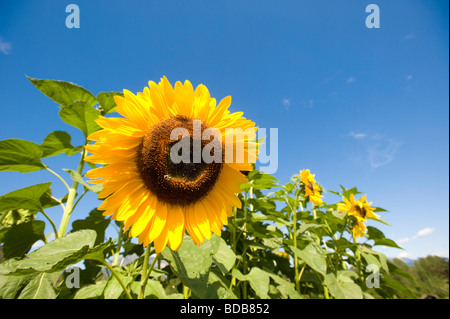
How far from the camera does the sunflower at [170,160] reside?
123 centimetres

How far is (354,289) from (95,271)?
2236 mm

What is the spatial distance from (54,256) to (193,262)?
618 mm

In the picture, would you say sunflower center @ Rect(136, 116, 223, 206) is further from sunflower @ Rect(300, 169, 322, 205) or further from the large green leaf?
the large green leaf

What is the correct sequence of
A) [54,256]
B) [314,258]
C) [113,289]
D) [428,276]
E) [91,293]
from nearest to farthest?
[54,256] < [113,289] < [91,293] < [314,258] < [428,276]

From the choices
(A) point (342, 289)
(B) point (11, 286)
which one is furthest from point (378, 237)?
(B) point (11, 286)

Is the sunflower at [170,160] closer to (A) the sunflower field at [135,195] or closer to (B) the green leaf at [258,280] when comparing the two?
(A) the sunflower field at [135,195]

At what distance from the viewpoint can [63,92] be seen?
1.66 meters

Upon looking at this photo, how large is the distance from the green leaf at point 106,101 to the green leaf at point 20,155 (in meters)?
0.47

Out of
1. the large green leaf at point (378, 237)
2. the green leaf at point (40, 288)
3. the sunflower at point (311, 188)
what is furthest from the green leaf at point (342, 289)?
the green leaf at point (40, 288)

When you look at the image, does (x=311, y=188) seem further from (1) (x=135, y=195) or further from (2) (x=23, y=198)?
(2) (x=23, y=198)

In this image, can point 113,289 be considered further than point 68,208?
No
